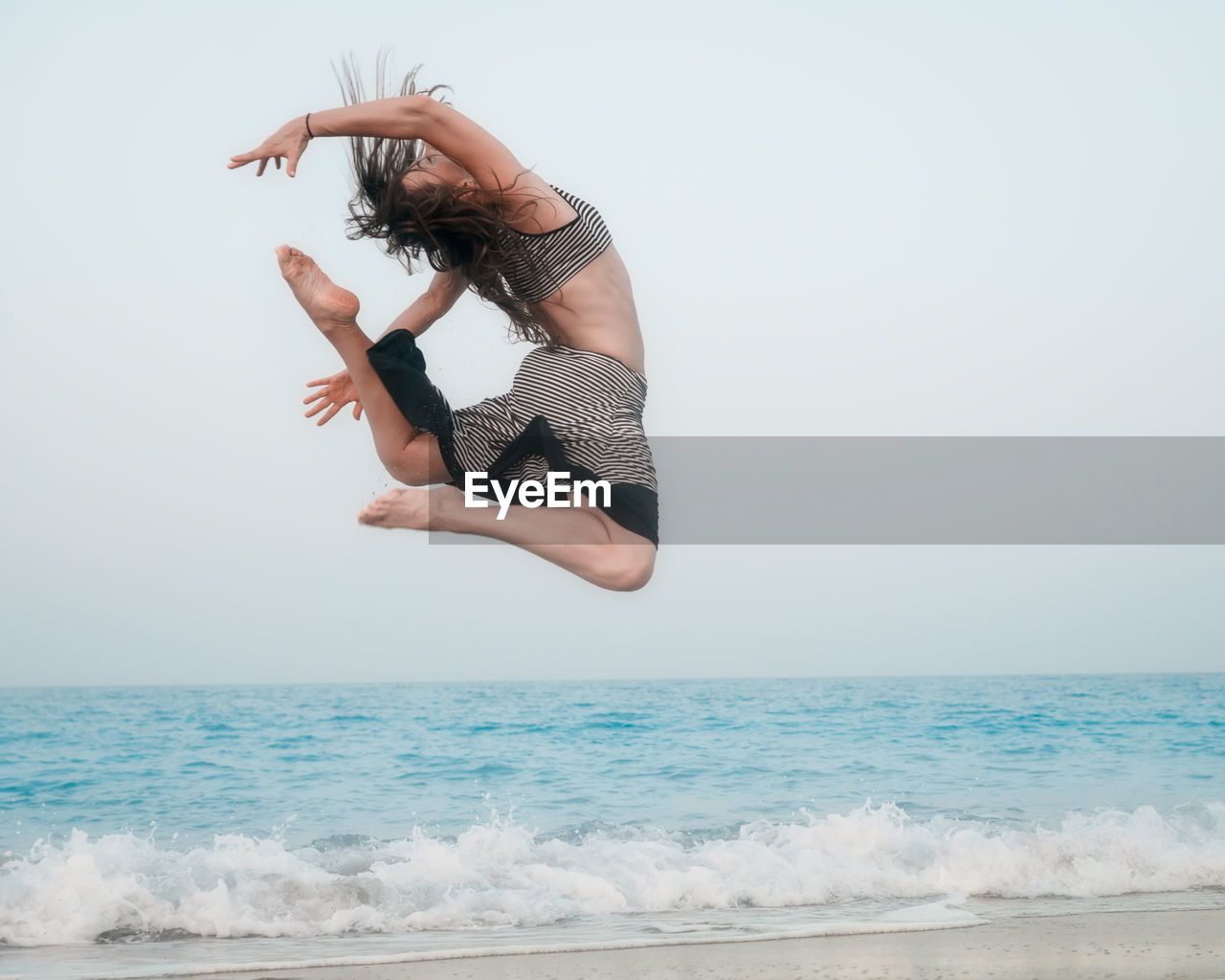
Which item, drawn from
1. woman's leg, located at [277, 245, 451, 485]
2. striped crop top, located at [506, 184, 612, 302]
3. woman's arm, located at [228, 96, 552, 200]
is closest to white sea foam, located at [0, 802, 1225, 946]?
woman's leg, located at [277, 245, 451, 485]

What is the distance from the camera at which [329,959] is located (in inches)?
227

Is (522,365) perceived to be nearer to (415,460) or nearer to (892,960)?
(415,460)

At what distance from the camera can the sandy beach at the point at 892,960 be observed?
520 centimetres

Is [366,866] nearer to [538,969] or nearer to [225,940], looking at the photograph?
[225,940]

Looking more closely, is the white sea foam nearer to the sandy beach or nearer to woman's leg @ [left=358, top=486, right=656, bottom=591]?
the sandy beach

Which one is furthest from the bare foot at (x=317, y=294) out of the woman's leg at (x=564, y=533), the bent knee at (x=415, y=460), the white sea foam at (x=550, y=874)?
the white sea foam at (x=550, y=874)

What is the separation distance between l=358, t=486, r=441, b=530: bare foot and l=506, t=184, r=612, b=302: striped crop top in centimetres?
57

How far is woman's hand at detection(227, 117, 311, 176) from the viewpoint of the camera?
253cm

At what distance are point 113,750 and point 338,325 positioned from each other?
40.9 ft

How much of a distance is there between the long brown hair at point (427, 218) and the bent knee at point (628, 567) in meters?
0.67

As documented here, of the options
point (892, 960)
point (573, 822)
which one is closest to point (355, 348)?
point (892, 960)

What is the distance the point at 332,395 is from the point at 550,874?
496 centimetres

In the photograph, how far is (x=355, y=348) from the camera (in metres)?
2.56

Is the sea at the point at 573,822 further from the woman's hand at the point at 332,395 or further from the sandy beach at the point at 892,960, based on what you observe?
the woman's hand at the point at 332,395
